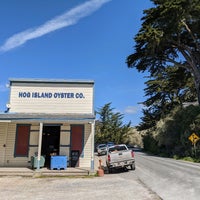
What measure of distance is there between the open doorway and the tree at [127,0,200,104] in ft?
42.7

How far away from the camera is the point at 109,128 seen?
58.0 m

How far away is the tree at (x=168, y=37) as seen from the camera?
26.2 meters

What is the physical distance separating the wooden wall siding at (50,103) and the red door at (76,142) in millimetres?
1536

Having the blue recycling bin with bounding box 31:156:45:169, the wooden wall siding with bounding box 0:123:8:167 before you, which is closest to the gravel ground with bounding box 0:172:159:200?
the blue recycling bin with bounding box 31:156:45:169

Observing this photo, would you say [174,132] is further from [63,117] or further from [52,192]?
[52,192]

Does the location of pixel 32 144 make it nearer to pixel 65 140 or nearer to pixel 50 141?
pixel 50 141

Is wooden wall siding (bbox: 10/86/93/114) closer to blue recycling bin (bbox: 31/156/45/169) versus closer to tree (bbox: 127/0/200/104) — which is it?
blue recycling bin (bbox: 31/156/45/169)

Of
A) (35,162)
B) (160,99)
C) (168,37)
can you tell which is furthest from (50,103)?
(160,99)

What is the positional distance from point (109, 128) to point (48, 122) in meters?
40.8

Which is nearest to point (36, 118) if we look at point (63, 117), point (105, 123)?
point (63, 117)

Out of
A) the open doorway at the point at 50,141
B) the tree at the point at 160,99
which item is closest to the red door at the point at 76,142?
the open doorway at the point at 50,141

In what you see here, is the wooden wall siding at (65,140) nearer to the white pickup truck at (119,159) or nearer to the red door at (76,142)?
the red door at (76,142)

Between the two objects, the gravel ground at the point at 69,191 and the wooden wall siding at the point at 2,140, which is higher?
the wooden wall siding at the point at 2,140

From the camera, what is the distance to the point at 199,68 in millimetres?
32562
